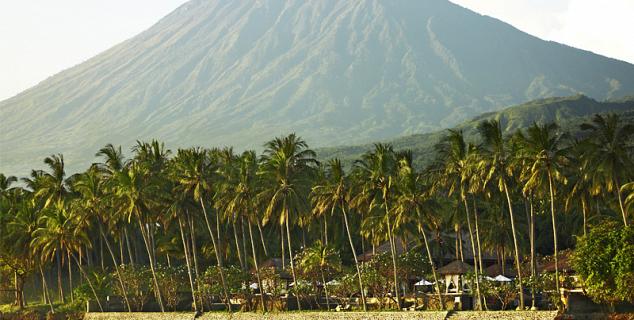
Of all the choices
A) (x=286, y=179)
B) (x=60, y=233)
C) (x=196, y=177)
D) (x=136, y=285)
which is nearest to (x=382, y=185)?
(x=286, y=179)

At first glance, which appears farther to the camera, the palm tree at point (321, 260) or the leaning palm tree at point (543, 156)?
the palm tree at point (321, 260)

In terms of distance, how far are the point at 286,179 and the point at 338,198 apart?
586 cm

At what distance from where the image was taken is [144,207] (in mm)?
81875

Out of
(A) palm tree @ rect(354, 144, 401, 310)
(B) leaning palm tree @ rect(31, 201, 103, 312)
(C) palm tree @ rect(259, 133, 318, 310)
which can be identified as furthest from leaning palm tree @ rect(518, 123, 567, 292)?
(B) leaning palm tree @ rect(31, 201, 103, 312)

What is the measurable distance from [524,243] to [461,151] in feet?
74.4

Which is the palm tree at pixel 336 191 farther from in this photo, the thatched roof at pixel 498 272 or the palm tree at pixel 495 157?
the thatched roof at pixel 498 272

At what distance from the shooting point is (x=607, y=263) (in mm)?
59906

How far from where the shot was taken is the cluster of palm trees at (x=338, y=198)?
2655 inches

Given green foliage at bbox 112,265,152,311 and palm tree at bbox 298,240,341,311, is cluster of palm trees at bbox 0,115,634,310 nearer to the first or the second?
palm tree at bbox 298,240,341,311

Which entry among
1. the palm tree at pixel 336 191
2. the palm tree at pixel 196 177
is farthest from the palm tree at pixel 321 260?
the palm tree at pixel 196 177

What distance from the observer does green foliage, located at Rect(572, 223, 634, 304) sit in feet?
191

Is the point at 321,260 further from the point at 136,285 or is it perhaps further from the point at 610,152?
the point at 610,152

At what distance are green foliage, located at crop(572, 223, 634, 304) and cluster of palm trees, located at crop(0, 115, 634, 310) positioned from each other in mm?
3246

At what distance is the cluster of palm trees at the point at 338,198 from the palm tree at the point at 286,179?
121mm
